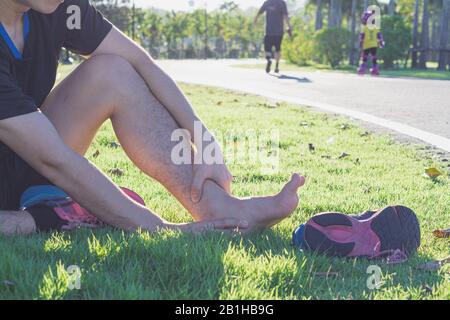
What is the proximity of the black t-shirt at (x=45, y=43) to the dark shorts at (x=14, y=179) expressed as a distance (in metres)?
0.05

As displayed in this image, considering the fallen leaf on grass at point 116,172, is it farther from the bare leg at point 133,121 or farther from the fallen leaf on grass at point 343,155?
the fallen leaf on grass at point 343,155

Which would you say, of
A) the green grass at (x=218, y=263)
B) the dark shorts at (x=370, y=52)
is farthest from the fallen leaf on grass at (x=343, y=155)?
the dark shorts at (x=370, y=52)

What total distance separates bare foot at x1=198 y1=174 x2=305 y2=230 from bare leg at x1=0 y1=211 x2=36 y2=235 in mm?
692

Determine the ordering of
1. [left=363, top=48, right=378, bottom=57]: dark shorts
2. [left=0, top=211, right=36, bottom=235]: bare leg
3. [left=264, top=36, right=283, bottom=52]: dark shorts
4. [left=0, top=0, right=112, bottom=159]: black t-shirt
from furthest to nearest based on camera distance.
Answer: [left=363, top=48, right=378, bottom=57]: dark shorts
[left=264, top=36, right=283, bottom=52]: dark shorts
[left=0, top=0, right=112, bottom=159]: black t-shirt
[left=0, top=211, right=36, bottom=235]: bare leg

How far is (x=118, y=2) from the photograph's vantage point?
61594 mm

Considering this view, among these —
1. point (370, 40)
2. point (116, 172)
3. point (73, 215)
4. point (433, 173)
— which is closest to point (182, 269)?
point (73, 215)

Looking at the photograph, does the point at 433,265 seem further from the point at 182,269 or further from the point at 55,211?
the point at 55,211

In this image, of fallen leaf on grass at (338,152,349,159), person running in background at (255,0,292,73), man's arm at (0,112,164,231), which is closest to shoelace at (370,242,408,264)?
man's arm at (0,112,164,231)

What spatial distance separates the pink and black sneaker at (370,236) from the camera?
241 centimetres

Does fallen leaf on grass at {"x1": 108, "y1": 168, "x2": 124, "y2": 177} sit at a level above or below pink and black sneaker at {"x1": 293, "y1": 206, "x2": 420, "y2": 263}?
below

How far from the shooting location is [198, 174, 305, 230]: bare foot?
8.58 feet

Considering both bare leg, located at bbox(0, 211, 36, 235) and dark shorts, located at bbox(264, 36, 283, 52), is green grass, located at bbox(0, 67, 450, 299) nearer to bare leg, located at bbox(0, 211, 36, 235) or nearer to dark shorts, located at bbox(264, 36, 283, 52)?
bare leg, located at bbox(0, 211, 36, 235)
